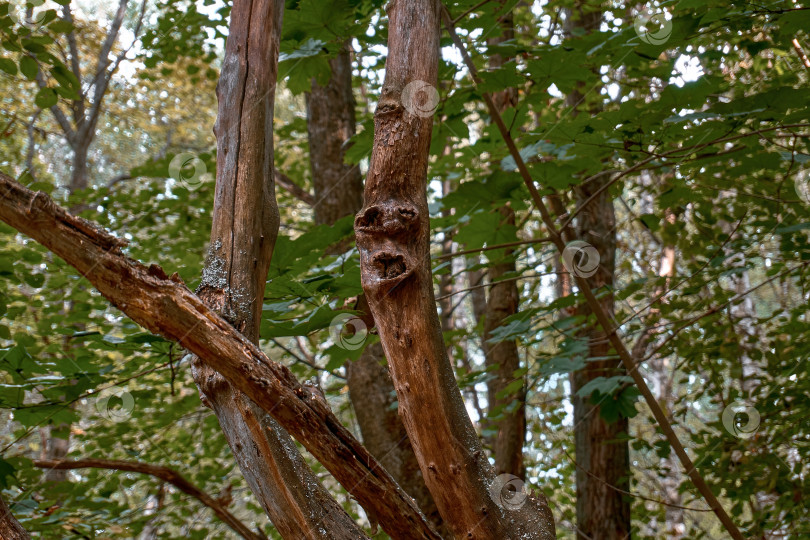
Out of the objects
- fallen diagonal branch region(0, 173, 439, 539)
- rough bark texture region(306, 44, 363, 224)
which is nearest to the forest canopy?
fallen diagonal branch region(0, 173, 439, 539)

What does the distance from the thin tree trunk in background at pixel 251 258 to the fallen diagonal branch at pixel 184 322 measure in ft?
0.54

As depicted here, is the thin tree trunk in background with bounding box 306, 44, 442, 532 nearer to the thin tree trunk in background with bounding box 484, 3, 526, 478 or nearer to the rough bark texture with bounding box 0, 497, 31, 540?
the thin tree trunk in background with bounding box 484, 3, 526, 478

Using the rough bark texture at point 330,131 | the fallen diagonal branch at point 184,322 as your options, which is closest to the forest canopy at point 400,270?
the fallen diagonal branch at point 184,322

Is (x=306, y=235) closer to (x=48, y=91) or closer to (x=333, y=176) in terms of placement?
(x=48, y=91)

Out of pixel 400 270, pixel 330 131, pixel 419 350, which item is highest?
pixel 330 131

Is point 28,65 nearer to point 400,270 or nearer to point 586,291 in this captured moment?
point 400,270

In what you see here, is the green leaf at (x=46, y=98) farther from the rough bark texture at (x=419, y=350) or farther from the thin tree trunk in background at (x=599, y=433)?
the thin tree trunk in background at (x=599, y=433)

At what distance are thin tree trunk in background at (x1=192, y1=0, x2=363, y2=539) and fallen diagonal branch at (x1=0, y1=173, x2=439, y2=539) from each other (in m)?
0.16

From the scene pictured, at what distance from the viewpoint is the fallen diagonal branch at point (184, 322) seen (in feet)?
3.67

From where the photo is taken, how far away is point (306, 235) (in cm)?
183

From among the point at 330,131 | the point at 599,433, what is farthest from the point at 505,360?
the point at 330,131

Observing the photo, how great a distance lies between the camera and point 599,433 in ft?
11.6

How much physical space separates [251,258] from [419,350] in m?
0.51

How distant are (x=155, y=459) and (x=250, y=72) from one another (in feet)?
12.2
